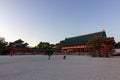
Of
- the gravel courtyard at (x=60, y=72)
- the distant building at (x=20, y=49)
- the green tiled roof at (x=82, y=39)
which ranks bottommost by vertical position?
the gravel courtyard at (x=60, y=72)

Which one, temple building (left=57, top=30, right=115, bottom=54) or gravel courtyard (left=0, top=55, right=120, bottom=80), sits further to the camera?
temple building (left=57, top=30, right=115, bottom=54)

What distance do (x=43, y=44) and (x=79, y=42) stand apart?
64.9 feet

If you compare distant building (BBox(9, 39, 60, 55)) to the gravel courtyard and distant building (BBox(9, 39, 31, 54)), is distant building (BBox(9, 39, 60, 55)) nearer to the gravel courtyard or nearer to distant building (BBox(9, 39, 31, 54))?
distant building (BBox(9, 39, 31, 54))

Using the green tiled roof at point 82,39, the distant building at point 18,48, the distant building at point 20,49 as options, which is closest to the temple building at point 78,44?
the green tiled roof at point 82,39

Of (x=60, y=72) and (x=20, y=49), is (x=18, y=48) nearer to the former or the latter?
(x=20, y=49)

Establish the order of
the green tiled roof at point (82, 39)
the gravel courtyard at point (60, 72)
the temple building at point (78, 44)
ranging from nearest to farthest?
the gravel courtyard at point (60, 72)
the temple building at point (78, 44)
the green tiled roof at point (82, 39)

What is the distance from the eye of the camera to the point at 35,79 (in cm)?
778

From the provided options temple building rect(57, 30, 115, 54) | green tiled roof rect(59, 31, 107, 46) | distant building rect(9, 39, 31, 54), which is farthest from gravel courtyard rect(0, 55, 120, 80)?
distant building rect(9, 39, 31, 54)

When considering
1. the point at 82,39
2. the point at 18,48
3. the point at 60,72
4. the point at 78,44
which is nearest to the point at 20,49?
the point at 18,48

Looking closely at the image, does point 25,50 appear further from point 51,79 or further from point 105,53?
point 51,79

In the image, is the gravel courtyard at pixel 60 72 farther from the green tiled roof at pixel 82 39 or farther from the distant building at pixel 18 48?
the distant building at pixel 18 48

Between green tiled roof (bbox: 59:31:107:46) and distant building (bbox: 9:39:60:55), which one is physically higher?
green tiled roof (bbox: 59:31:107:46)

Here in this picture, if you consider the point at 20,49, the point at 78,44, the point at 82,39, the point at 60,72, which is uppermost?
the point at 82,39

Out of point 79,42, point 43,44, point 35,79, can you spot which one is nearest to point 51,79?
point 35,79
